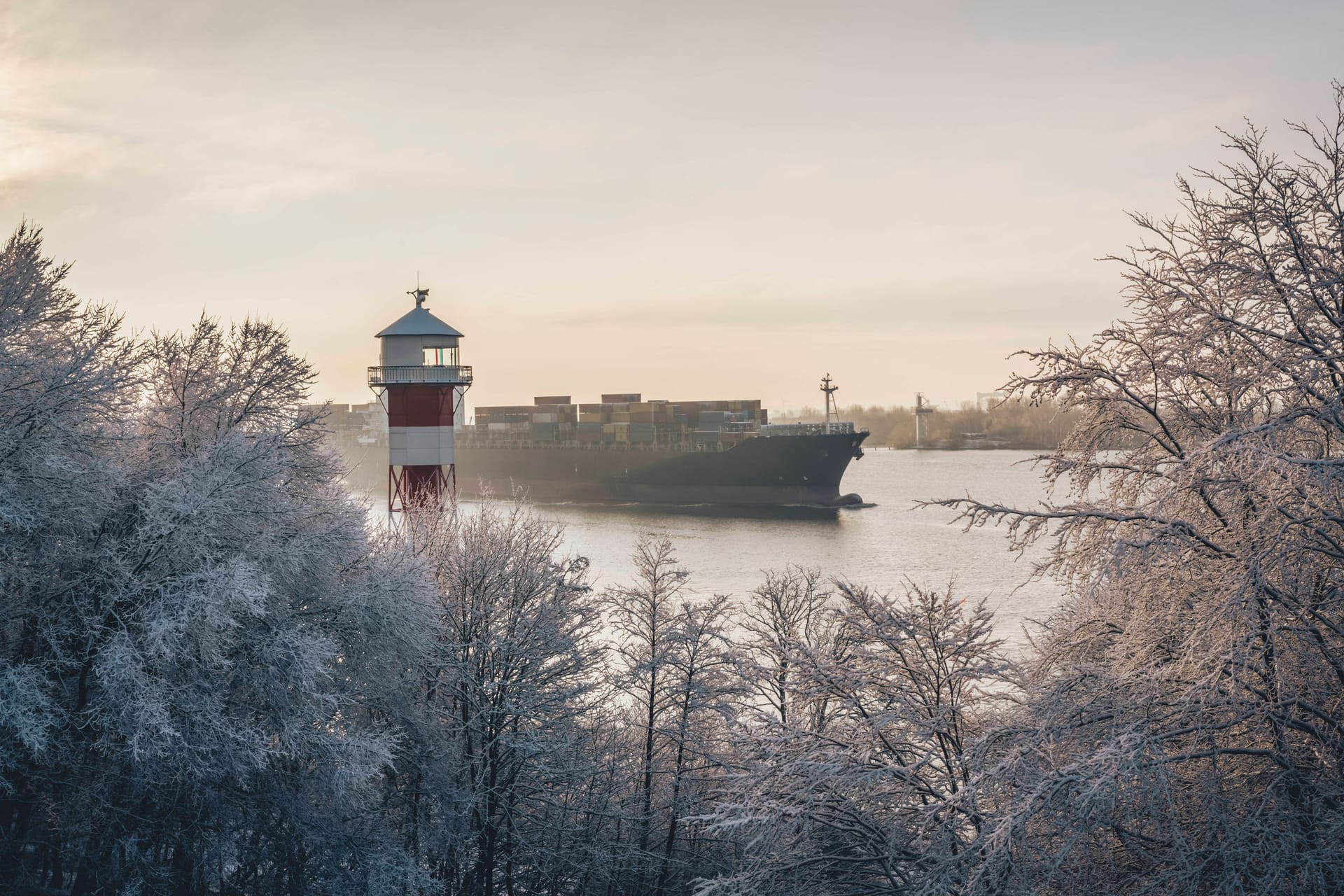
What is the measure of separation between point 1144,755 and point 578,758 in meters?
10.4

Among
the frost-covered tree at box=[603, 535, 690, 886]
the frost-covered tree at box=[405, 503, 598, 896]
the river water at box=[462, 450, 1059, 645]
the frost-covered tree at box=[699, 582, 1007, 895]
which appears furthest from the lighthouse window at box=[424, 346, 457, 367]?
the frost-covered tree at box=[699, 582, 1007, 895]

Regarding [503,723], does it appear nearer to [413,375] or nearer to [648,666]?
[648,666]

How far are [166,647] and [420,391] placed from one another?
1607 centimetres

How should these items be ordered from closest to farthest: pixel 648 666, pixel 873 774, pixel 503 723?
pixel 873 774 < pixel 503 723 < pixel 648 666

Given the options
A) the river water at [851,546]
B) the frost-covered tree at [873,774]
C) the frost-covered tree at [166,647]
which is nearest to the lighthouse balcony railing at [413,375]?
the river water at [851,546]

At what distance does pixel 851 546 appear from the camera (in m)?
46.2

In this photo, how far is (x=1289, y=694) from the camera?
5441 millimetres

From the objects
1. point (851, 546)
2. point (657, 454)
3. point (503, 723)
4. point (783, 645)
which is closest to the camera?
point (783, 645)

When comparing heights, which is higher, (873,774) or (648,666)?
(873,774)

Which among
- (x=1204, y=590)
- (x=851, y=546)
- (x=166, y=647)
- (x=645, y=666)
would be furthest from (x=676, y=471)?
(x=1204, y=590)

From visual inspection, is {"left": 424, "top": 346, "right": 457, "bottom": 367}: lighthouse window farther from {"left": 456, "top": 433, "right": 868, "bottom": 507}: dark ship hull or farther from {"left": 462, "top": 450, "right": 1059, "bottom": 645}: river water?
{"left": 456, "top": 433, "right": 868, "bottom": 507}: dark ship hull

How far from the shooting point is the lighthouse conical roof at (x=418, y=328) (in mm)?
24328

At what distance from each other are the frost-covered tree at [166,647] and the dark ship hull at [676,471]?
157 feet

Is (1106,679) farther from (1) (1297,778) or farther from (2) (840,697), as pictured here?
(2) (840,697)
